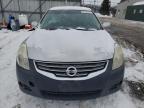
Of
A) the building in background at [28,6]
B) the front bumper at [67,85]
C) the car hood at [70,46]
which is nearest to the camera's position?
the front bumper at [67,85]

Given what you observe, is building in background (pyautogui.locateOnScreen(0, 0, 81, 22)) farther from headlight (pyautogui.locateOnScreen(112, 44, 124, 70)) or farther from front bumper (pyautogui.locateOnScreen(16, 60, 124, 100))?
front bumper (pyautogui.locateOnScreen(16, 60, 124, 100))

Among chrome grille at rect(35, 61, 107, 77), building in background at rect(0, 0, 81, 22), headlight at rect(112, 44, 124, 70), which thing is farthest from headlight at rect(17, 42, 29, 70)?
building in background at rect(0, 0, 81, 22)

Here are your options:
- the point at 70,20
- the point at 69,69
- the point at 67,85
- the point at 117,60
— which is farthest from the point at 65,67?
the point at 70,20

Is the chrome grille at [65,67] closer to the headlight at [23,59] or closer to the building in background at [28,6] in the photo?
the headlight at [23,59]

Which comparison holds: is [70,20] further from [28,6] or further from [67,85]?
[28,6]

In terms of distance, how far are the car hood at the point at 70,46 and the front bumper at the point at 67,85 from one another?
0.68ft

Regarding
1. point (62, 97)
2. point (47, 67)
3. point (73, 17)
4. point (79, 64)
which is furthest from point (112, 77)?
point (73, 17)

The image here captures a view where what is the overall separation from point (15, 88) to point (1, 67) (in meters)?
1.23

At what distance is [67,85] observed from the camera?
2.61 m

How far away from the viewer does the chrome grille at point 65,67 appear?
264cm

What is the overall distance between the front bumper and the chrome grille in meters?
0.10

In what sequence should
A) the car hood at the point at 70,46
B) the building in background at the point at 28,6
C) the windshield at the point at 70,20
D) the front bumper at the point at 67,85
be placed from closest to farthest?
the front bumper at the point at 67,85, the car hood at the point at 70,46, the windshield at the point at 70,20, the building in background at the point at 28,6

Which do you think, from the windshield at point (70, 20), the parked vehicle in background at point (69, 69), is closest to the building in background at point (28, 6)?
the windshield at point (70, 20)

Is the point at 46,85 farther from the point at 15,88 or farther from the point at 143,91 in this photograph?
the point at 143,91
